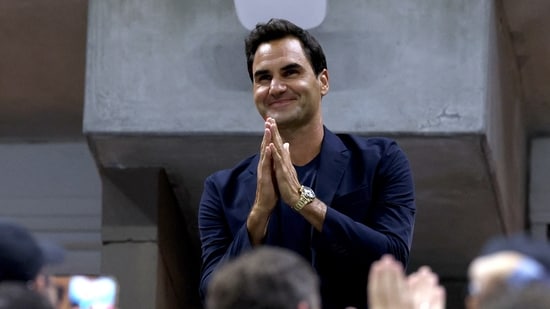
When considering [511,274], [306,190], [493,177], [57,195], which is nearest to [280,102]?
[306,190]

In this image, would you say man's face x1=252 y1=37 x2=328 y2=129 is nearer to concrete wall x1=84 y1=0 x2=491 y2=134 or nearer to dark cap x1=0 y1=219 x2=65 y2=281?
dark cap x1=0 y1=219 x2=65 y2=281

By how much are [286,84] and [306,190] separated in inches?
13.6

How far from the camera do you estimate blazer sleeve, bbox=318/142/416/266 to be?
3146 millimetres

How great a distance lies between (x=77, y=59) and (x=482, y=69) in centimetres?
197

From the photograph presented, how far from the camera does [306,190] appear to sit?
10.5 feet

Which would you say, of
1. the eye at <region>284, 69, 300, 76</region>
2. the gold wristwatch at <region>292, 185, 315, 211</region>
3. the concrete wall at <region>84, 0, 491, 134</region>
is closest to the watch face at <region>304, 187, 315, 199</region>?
the gold wristwatch at <region>292, 185, 315, 211</region>

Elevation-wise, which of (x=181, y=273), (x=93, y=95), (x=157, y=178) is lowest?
(x=181, y=273)

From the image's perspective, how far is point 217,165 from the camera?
216 inches

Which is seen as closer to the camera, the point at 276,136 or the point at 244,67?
the point at 276,136

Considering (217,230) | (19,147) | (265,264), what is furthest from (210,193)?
(19,147)

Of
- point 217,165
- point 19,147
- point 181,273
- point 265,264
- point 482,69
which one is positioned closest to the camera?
point 265,264

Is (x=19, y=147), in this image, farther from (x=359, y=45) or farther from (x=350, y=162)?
(x=350, y=162)

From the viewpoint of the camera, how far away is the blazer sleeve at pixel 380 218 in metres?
3.15

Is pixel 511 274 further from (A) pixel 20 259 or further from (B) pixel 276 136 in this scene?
(B) pixel 276 136
